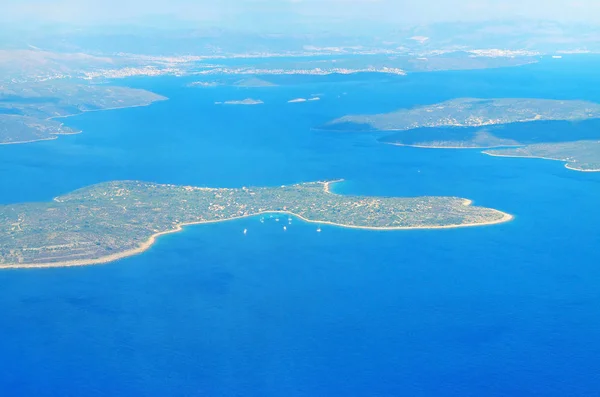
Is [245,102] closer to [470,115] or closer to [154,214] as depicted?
[470,115]

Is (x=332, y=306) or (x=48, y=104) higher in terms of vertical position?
(x=332, y=306)

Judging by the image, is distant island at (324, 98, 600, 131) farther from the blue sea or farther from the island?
the blue sea

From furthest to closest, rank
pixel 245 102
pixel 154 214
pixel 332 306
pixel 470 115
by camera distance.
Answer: pixel 245 102
pixel 470 115
pixel 154 214
pixel 332 306

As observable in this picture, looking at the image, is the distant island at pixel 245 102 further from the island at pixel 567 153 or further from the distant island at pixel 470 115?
the island at pixel 567 153

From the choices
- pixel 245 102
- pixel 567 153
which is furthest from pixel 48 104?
pixel 567 153

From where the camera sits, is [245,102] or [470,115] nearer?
[470,115]

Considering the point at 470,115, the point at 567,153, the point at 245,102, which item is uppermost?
the point at 567,153

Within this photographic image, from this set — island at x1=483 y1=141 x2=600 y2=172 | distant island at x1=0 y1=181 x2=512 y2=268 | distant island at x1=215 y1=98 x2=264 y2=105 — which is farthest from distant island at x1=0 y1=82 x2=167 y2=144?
island at x1=483 y1=141 x2=600 y2=172
